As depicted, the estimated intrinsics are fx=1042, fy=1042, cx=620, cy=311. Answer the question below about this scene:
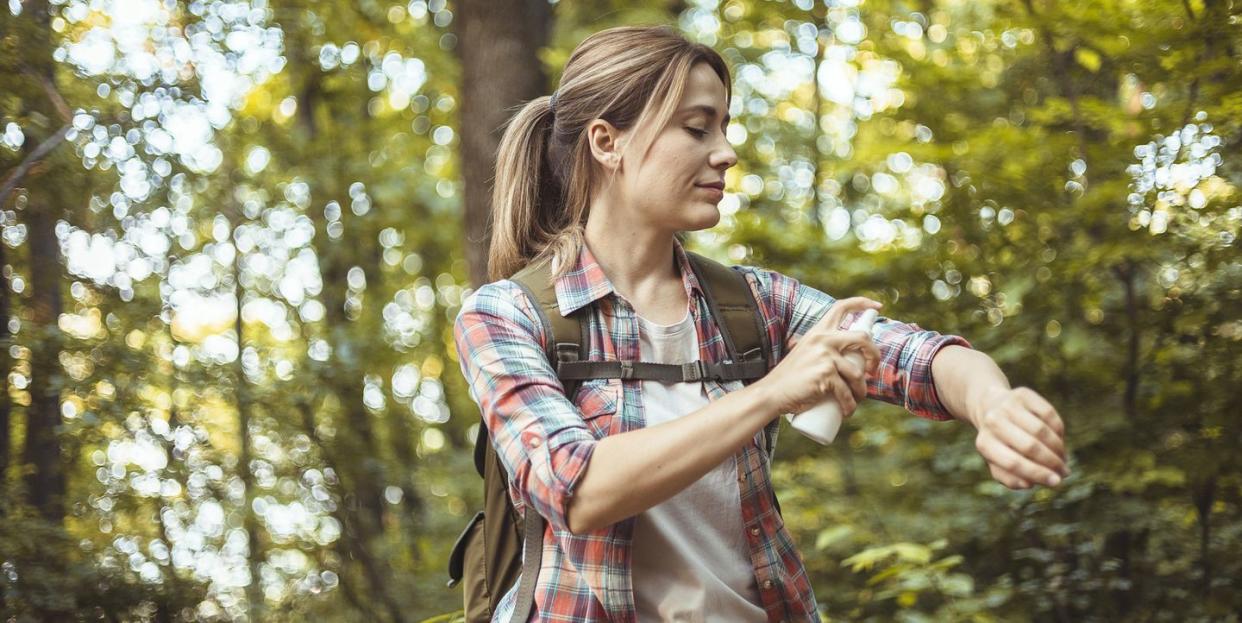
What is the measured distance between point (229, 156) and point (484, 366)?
15.1 ft

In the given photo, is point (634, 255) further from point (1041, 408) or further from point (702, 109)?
point (1041, 408)

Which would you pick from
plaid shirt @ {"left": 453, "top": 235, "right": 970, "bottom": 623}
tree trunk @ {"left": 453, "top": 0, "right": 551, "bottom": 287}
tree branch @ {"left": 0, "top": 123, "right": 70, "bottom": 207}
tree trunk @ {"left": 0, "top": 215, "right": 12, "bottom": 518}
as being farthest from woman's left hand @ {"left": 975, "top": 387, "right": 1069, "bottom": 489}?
tree trunk @ {"left": 453, "top": 0, "right": 551, "bottom": 287}

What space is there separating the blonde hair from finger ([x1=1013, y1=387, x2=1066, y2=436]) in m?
0.93

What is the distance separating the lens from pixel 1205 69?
361cm

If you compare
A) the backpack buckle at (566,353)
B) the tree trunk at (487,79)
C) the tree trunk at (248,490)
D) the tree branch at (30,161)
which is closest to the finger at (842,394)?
the backpack buckle at (566,353)

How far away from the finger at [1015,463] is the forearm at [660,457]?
0.34 m

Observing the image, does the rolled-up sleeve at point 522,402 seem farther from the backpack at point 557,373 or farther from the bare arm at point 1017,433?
the bare arm at point 1017,433

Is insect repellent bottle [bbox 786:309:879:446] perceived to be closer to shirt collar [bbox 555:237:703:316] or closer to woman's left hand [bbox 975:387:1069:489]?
woman's left hand [bbox 975:387:1069:489]

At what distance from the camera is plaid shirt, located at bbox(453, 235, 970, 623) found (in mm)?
1764

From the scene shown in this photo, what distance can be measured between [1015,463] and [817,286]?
368 centimetres

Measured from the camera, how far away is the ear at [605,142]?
7.39 ft

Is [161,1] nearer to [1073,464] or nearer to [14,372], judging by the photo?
[14,372]

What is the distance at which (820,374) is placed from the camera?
1.67 m

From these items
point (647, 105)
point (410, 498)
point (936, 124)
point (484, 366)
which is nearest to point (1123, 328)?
point (936, 124)
